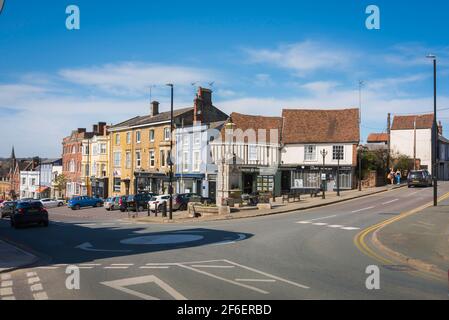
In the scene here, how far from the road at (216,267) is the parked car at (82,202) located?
30866 millimetres

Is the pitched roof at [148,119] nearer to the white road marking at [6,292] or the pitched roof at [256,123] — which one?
the pitched roof at [256,123]

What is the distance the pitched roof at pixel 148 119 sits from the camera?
182ft

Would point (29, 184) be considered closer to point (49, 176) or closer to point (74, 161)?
point (49, 176)

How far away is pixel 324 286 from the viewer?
9.78 meters

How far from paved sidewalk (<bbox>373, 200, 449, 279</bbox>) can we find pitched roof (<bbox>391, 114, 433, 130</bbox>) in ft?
163

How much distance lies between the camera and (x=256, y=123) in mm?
53594

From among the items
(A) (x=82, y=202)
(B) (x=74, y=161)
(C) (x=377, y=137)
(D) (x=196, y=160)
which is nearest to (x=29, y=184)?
(B) (x=74, y=161)

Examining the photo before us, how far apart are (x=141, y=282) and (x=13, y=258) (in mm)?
6849

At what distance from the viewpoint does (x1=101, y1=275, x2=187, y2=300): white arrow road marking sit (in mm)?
9062

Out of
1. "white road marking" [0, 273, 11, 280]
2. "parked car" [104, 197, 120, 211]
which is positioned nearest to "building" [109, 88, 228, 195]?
"parked car" [104, 197, 120, 211]

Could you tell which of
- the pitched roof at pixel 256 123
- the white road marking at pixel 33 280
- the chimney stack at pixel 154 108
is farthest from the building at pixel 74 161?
the white road marking at pixel 33 280
